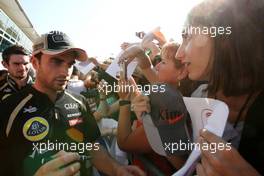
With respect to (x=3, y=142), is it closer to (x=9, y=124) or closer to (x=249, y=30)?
(x=9, y=124)

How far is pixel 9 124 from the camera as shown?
1.73 m

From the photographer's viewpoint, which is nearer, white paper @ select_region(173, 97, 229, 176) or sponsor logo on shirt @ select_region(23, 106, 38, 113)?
white paper @ select_region(173, 97, 229, 176)

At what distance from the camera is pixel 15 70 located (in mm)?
4145

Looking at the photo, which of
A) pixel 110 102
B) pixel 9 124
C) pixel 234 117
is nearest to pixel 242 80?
pixel 234 117

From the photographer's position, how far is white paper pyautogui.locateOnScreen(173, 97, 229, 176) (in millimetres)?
806

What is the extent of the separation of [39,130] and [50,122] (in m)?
0.09

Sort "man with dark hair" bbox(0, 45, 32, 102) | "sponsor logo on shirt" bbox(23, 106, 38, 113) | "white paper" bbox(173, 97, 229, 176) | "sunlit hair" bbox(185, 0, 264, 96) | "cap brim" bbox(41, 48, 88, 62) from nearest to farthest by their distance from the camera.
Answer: "white paper" bbox(173, 97, 229, 176) < "sunlit hair" bbox(185, 0, 264, 96) < "sponsor logo on shirt" bbox(23, 106, 38, 113) < "cap brim" bbox(41, 48, 88, 62) < "man with dark hair" bbox(0, 45, 32, 102)

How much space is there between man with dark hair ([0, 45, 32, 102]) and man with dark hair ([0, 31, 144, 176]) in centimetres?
204

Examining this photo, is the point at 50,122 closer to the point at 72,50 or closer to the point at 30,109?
the point at 30,109

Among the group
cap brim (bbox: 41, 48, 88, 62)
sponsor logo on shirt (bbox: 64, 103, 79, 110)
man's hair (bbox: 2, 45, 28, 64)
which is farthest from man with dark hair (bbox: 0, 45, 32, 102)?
sponsor logo on shirt (bbox: 64, 103, 79, 110)

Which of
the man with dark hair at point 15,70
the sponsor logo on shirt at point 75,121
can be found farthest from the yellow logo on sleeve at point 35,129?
the man with dark hair at point 15,70

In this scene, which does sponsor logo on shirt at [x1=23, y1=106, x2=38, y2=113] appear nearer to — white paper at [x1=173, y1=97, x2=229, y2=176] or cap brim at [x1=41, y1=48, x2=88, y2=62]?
cap brim at [x1=41, y1=48, x2=88, y2=62]

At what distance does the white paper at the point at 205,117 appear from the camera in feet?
2.64

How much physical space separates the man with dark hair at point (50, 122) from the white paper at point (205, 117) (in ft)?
2.27
